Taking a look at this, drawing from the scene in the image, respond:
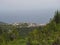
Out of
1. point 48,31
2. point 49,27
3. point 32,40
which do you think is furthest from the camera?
point 49,27

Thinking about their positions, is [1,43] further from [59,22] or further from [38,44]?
[59,22]

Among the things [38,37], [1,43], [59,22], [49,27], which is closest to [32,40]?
[38,37]

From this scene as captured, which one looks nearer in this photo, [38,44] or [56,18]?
[38,44]

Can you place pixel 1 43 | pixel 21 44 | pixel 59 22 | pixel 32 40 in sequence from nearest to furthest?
pixel 1 43 < pixel 32 40 < pixel 21 44 < pixel 59 22

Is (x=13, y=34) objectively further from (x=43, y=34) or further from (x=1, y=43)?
(x=1, y=43)

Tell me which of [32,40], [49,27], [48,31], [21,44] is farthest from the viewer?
[49,27]

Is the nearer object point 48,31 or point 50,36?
point 50,36

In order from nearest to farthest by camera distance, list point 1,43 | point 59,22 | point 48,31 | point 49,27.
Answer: point 1,43 → point 48,31 → point 49,27 → point 59,22

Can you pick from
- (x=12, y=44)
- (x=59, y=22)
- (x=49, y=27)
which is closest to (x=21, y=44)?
(x=12, y=44)
